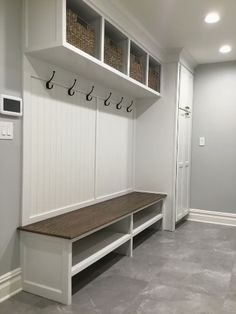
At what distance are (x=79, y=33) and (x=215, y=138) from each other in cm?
276

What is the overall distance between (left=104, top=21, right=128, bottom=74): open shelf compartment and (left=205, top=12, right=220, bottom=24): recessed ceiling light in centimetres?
79

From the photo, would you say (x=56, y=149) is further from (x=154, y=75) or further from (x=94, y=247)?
(x=154, y=75)

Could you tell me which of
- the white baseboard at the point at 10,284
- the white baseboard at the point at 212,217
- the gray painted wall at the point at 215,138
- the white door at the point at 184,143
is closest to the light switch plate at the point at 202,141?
the gray painted wall at the point at 215,138

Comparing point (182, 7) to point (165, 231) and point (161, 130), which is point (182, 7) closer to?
point (161, 130)

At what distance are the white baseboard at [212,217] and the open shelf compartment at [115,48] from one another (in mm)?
2509

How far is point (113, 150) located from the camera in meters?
3.47

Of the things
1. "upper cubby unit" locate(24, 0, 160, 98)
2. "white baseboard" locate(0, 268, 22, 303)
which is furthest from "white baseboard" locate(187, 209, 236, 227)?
"white baseboard" locate(0, 268, 22, 303)

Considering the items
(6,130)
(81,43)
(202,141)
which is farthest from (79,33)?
(202,141)

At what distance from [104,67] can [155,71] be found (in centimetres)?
146

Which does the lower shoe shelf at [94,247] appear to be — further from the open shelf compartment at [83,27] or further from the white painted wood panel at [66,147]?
the open shelf compartment at [83,27]

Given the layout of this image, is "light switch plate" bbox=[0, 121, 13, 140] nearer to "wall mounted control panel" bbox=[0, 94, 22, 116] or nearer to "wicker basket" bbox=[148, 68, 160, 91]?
"wall mounted control panel" bbox=[0, 94, 22, 116]

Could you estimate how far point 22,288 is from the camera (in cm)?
219

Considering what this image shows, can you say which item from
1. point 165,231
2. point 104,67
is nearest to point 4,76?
point 104,67

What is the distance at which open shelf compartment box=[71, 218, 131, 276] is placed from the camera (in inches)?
87.7
